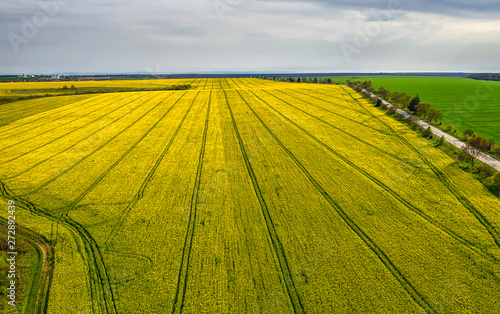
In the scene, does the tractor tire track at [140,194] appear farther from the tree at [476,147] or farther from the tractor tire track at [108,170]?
the tree at [476,147]

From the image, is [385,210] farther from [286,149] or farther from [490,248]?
[286,149]

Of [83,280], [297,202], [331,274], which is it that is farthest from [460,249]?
[83,280]

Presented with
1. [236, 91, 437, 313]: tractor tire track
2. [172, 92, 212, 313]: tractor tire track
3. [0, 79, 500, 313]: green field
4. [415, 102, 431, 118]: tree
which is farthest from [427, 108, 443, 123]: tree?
[172, 92, 212, 313]: tractor tire track

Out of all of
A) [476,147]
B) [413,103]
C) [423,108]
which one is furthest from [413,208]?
[413,103]

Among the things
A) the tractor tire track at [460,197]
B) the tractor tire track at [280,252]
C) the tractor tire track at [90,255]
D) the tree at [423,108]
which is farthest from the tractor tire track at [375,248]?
the tree at [423,108]

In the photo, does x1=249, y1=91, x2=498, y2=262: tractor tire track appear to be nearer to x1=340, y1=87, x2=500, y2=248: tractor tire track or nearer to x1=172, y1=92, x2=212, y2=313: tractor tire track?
x1=340, y1=87, x2=500, y2=248: tractor tire track

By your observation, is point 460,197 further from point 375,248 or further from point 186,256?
point 186,256
